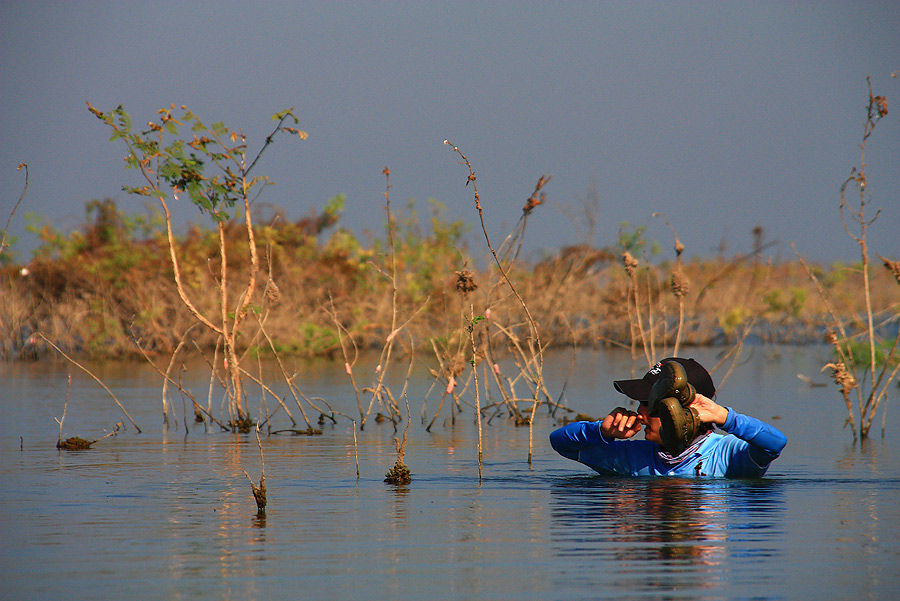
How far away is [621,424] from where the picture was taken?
6.53 metres

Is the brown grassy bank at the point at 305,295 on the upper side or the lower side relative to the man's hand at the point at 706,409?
upper

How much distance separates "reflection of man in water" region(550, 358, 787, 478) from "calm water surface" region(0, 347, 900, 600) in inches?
7.0

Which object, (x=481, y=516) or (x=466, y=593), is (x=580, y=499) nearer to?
(x=481, y=516)

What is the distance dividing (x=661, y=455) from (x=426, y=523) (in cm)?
196

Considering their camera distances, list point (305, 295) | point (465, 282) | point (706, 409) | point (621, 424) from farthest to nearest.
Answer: point (305, 295) → point (465, 282) → point (621, 424) → point (706, 409)

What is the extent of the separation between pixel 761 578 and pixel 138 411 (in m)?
10.2

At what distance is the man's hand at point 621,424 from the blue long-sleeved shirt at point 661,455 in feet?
2.47

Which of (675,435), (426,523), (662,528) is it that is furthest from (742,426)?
(426,523)

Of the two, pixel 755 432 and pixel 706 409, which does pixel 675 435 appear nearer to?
pixel 706 409

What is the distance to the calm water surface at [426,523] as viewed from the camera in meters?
4.97

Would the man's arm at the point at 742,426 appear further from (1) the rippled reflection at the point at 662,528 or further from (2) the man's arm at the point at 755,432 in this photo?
(1) the rippled reflection at the point at 662,528

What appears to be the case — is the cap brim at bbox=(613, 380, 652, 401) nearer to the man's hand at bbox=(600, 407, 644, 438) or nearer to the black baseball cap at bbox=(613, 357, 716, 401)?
the black baseball cap at bbox=(613, 357, 716, 401)

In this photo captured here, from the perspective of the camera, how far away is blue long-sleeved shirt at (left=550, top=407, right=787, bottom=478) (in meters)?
7.36

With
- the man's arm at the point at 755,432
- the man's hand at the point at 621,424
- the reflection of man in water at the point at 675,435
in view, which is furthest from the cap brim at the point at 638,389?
the man's arm at the point at 755,432
